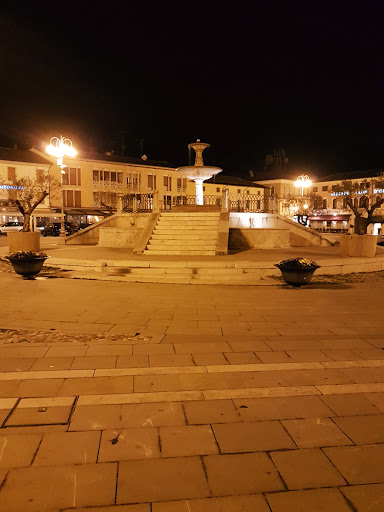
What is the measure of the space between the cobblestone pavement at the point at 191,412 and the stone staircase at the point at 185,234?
831 cm

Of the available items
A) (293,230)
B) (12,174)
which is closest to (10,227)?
(12,174)

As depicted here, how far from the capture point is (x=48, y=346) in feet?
17.8

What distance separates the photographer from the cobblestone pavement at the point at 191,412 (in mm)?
2543

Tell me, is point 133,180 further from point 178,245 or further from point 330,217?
point 178,245

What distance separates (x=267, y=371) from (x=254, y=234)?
46.4 feet

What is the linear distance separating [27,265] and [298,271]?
737 centimetres

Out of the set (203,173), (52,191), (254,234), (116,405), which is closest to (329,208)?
(52,191)

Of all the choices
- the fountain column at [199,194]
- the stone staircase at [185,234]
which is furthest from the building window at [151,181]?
the stone staircase at [185,234]

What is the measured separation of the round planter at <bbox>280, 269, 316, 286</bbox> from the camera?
9852 millimetres

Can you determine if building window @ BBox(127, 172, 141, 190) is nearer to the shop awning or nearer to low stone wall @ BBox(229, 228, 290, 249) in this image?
the shop awning

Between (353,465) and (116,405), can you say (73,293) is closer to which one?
(116,405)

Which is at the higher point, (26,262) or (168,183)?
(168,183)

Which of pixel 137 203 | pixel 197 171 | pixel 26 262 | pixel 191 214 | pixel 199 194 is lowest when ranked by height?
pixel 26 262

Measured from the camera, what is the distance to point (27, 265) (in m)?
11.0
